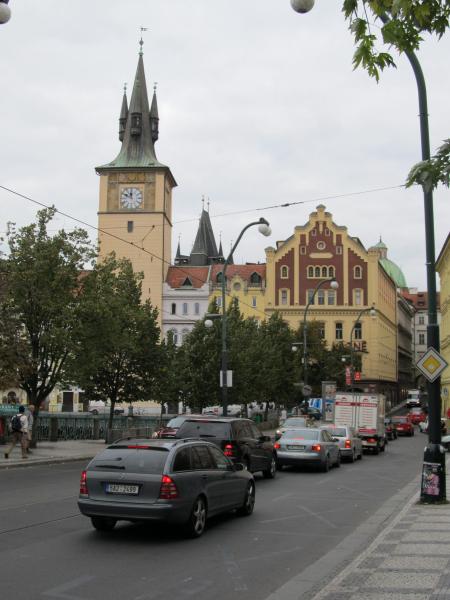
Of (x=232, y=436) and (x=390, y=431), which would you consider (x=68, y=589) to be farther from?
(x=390, y=431)

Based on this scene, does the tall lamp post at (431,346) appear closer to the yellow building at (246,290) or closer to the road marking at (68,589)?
the road marking at (68,589)

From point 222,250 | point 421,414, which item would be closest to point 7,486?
point 421,414

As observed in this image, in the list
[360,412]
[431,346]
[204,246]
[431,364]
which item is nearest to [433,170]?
[431,364]

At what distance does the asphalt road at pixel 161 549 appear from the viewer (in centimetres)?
797

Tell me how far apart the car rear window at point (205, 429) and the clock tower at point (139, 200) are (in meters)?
70.7

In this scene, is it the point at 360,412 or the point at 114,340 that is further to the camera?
the point at 360,412

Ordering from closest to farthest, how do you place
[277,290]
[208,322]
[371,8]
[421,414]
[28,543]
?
[371,8]
[28,543]
[208,322]
[421,414]
[277,290]

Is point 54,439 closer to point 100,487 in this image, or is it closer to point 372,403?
point 372,403

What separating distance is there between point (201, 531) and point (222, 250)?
12307 cm

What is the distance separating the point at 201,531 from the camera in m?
11.2

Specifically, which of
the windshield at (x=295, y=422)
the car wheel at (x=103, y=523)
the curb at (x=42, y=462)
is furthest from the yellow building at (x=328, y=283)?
the car wheel at (x=103, y=523)

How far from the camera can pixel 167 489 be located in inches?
413

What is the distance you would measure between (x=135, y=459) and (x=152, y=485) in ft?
1.92

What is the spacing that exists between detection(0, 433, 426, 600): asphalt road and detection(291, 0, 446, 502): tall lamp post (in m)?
1.33
